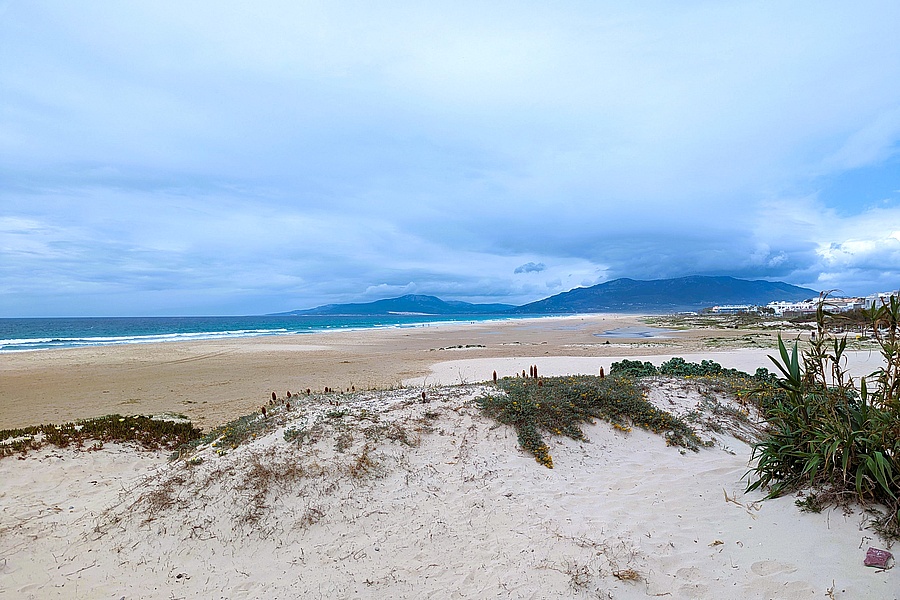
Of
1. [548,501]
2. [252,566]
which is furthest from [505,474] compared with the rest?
[252,566]

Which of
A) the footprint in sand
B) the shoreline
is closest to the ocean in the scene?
the shoreline

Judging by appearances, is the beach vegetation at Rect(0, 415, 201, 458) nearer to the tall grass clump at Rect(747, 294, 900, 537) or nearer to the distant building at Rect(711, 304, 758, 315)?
the tall grass clump at Rect(747, 294, 900, 537)

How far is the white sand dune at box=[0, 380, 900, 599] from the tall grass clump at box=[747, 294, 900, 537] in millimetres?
285

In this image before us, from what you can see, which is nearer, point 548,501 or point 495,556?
point 495,556

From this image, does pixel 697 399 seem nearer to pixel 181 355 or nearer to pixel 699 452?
pixel 699 452

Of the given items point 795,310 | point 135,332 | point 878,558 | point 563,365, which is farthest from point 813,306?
point 135,332

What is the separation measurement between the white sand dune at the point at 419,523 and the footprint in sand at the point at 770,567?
0.01m

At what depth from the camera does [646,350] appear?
91.1 feet

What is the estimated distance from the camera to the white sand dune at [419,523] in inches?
158

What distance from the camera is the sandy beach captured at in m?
4.03

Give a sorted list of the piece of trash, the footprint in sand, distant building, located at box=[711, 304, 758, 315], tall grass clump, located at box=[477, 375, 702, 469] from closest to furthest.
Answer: the piece of trash, the footprint in sand, tall grass clump, located at box=[477, 375, 702, 469], distant building, located at box=[711, 304, 758, 315]

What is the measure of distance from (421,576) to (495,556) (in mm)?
729

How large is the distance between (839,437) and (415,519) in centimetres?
431

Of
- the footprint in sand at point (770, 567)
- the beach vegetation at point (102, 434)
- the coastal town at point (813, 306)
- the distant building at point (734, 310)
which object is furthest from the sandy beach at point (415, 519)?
the distant building at point (734, 310)
